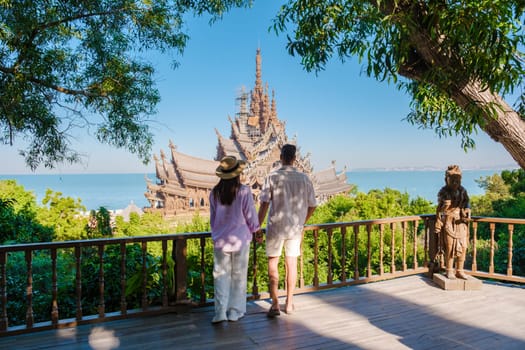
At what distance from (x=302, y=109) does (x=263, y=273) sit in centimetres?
6386

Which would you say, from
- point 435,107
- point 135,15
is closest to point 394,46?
point 435,107

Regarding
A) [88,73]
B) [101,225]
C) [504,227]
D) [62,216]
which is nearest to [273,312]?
[88,73]

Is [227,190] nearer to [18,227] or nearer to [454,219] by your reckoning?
[454,219]

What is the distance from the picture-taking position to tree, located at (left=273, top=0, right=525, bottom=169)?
6.29 feet

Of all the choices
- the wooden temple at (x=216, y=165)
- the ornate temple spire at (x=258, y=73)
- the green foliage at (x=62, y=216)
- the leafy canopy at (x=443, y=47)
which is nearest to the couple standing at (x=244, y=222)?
the leafy canopy at (x=443, y=47)

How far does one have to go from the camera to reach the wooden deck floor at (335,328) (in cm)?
237

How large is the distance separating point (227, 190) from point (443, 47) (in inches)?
62.4

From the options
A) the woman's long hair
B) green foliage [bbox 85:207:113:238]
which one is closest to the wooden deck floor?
the woman's long hair

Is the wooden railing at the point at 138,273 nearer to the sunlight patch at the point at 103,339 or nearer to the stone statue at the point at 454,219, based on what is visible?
the sunlight patch at the point at 103,339

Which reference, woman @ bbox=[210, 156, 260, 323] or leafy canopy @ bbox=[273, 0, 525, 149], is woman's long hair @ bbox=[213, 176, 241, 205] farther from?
leafy canopy @ bbox=[273, 0, 525, 149]

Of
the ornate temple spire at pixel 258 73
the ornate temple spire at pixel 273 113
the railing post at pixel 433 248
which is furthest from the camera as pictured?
the ornate temple spire at pixel 258 73

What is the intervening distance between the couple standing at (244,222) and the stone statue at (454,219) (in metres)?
1.61

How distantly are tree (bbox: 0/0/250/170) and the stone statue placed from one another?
9.07 feet

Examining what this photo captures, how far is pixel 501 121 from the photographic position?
2191 mm
